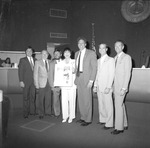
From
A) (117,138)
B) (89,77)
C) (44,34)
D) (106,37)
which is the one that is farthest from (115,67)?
(44,34)

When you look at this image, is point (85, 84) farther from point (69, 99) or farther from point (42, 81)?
point (42, 81)

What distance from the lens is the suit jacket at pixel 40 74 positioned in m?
3.58

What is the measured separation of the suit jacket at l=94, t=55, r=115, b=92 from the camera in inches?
115

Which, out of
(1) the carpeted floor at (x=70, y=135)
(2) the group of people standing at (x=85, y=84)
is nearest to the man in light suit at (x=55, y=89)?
(2) the group of people standing at (x=85, y=84)

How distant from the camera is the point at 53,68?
3.57 m

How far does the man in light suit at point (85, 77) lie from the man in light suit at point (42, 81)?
71 centimetres

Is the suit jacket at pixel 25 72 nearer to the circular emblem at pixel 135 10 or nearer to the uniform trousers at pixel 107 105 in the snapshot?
the uniform trousers at pixel 107 105

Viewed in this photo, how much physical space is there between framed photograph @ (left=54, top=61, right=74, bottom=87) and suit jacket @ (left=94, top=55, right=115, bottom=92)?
1.71ft

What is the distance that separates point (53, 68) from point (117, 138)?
1.73 m

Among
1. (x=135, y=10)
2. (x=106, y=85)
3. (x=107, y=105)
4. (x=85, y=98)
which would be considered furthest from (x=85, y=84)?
(x=135, y=10)

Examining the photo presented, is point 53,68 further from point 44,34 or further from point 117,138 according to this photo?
point 44,34

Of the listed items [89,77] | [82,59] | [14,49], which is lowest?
[89,77]

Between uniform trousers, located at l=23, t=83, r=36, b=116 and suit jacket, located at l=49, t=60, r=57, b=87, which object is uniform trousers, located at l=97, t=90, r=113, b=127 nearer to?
suit jacket, located at l=49, t=60, r=57, b=87

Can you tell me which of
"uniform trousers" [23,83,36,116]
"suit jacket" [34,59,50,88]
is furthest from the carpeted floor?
"suit jacket" [34,59,50,88]
